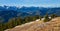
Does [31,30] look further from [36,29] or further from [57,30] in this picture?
[57,30]

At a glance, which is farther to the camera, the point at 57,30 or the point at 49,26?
the point at 49,26

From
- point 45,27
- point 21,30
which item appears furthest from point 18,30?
point 45,27

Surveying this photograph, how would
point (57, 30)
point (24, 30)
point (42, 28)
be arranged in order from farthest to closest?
Result: point (24, 30) < point (42, 28) < point (57, 30)

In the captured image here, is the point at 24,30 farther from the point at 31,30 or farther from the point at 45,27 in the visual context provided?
the point at 45,27

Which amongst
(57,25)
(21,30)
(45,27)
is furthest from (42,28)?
(21,30)

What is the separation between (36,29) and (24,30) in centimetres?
301

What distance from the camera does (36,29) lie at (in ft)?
99.4

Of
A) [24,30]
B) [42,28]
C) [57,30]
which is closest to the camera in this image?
[57,30]

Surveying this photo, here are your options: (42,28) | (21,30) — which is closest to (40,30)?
(42,28)

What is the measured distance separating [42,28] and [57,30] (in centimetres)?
317

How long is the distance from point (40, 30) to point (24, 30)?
4.36 m

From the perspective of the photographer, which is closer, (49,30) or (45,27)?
(49,30)

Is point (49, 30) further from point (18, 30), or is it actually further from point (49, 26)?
point (18, 30)

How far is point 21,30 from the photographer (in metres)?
33.2
